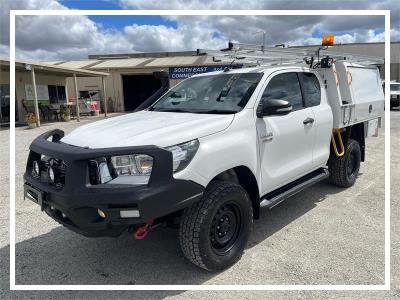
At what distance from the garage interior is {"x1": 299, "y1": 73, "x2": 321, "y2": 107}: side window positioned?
26.8 m

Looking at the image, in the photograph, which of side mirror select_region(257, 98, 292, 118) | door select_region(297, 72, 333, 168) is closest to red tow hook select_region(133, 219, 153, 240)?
side mirror select_region(257, 98, 292, 118)

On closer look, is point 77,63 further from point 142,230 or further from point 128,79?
point 142,230

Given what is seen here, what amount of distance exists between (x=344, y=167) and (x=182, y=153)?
3633 millimetres

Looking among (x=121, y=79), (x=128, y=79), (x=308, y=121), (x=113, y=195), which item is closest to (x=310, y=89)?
(x=308, y=121)

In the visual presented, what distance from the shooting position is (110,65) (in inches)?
1166

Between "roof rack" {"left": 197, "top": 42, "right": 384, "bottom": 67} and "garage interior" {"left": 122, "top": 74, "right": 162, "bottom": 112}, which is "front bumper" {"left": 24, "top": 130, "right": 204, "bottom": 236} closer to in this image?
"roof rack" {"left": 197, "top": 42, "right": 384, "bottom": 67}

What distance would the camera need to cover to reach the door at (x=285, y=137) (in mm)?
3840

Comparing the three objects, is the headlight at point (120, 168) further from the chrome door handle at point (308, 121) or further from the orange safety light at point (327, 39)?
the orange safety light at point (327, 39)

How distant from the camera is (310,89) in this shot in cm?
490

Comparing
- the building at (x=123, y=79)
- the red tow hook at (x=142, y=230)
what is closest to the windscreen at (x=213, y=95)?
the red tow hook at (x=142, y=230)

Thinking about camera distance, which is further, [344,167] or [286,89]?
[344,167]

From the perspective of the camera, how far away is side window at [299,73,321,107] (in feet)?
15.6

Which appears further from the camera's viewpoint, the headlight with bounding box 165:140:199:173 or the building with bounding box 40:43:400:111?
the building with bounding box 40:43:400:111

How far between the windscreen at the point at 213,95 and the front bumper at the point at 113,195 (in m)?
1.16
